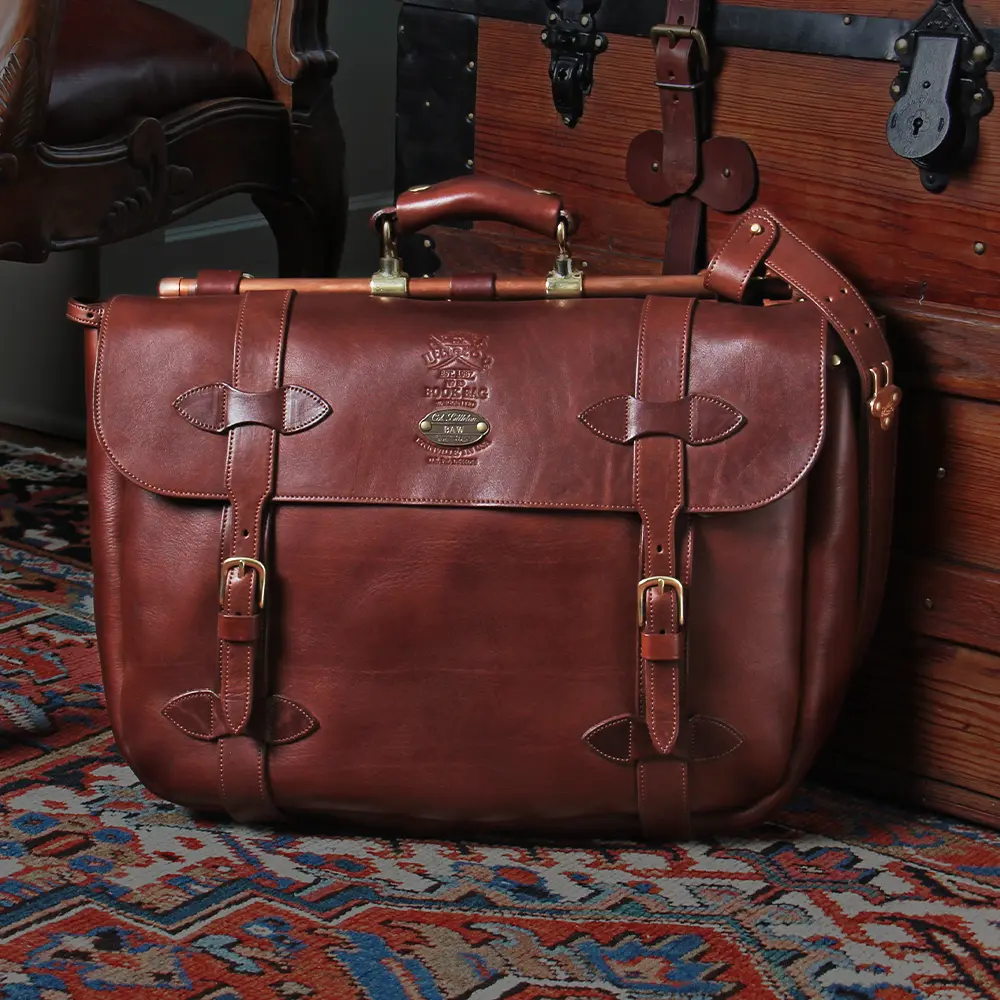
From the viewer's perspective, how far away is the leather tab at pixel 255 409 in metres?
1.16

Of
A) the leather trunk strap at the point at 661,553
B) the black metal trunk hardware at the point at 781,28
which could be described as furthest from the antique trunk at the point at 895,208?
the leather trunk strap at the point at 661,553

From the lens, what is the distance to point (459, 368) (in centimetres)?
117

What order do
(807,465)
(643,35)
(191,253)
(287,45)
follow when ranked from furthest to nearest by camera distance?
(191,253), (287,45), (643,35), (807,465)

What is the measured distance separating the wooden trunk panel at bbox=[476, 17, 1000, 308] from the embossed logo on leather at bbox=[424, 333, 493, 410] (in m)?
0.30

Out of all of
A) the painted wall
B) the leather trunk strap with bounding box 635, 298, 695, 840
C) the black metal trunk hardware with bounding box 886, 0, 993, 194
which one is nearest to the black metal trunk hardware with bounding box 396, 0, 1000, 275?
the black metal trunk hardware with bounding box 886, 0, 993, 194

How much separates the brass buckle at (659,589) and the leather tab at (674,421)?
0.33ft

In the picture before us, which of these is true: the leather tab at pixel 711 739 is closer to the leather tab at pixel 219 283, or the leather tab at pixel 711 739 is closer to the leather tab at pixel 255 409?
the leather tab at pixel 255 409

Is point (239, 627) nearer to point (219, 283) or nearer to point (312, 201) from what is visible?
point (219, 283)

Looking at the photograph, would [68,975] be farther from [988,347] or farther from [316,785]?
[988,347]

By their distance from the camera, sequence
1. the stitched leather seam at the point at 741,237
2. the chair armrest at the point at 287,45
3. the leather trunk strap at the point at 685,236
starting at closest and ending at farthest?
the stitched leather seam at the point at 741,237, the leather trunk strap at the point at 685,236, the chair armrest at the point at 287,45

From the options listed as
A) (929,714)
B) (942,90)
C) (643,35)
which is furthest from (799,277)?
(929,714)

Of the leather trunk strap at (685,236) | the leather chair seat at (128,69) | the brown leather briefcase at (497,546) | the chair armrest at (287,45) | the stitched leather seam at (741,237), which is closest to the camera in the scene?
the brown leather briefcase at (497,546)

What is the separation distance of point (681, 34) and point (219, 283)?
43cm

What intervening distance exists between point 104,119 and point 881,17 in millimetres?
784
